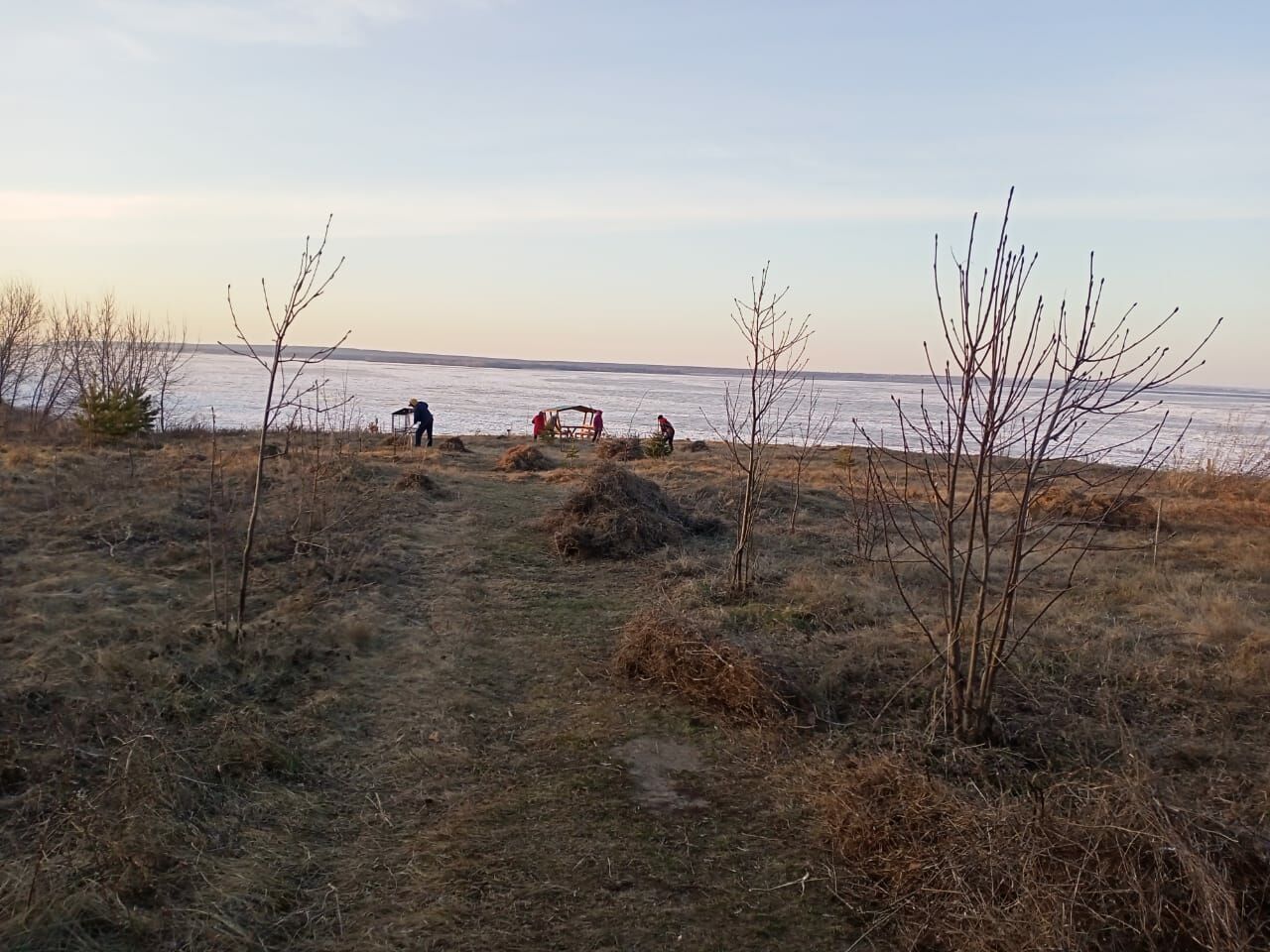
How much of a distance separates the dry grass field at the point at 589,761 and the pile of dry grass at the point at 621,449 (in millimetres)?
12866

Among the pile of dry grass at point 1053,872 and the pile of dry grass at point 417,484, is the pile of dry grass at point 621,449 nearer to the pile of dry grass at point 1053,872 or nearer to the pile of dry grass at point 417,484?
the pile of dry grass at point 417,484

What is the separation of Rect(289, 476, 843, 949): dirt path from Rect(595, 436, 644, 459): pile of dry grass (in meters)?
15.2

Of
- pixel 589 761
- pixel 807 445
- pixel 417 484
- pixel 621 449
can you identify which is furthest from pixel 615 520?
pixel 621 449

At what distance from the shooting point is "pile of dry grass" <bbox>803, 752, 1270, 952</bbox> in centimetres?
275

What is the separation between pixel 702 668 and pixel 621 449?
675 inches

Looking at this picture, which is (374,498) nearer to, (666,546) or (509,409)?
(666,546)

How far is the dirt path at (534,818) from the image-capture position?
10.5ft

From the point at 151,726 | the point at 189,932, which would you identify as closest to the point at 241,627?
the point at 151,726

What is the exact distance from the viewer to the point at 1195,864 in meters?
2.71

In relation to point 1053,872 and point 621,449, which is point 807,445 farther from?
point 1053,872

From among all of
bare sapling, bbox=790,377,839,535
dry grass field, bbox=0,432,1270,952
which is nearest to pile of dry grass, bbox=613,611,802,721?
dry grass field, bbox=0,432,1270,952

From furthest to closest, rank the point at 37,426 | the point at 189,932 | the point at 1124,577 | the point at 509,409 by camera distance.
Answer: the point at 509,409 < the point at 37,426 < the point at 1124,577 < the point at 189,932

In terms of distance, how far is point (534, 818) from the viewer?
4.00m

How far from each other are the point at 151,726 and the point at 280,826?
102 cm
